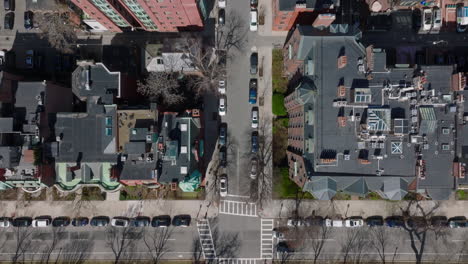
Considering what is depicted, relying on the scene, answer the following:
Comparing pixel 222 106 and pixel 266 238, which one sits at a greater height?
pixel 222 106

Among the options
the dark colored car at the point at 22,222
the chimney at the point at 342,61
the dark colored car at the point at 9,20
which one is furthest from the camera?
the dark colored car at the point at 9,20

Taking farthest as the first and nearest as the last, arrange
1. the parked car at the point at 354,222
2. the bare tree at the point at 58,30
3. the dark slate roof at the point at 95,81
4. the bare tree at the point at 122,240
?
1. the bare tree at the point at 122,240
2. the parked car at the point at 354,222
3. the bare tree at the point at 58,30
4. the dark slate roof at the point at 95,81

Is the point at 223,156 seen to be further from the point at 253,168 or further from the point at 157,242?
the point at 157,242

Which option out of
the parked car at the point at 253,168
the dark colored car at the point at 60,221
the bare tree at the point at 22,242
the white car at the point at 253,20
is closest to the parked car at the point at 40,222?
the dark colored car at the point at 60,221

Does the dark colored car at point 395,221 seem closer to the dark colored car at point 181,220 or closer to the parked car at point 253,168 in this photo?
the parked car at point 253,168

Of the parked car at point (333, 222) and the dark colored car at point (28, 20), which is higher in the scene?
the dark colored car at point (28, 20)

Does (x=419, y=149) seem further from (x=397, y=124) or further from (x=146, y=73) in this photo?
(x=146, y=73)

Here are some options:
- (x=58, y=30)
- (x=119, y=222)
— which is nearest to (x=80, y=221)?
(x=119, y=222)

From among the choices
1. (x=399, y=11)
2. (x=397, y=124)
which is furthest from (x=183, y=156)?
(x=399, y=11)
